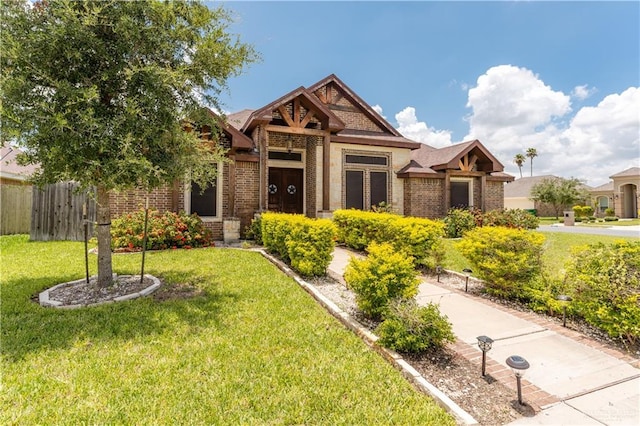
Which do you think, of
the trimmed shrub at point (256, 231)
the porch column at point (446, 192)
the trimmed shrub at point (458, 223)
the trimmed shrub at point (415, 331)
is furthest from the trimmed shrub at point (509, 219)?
the trimmed shrub at point (415, 331)

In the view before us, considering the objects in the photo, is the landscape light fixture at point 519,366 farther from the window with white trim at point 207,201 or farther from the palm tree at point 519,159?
the palm tree at point 519,159

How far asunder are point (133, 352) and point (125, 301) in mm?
1927

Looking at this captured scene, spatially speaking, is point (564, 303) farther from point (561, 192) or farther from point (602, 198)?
point (602, 198)

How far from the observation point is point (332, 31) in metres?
11.3

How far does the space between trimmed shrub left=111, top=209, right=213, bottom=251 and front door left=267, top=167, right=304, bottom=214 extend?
3854mm

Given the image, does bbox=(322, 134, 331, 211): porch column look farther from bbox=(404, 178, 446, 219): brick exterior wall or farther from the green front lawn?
the green front lawn

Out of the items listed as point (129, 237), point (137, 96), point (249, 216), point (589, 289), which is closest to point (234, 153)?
point (249, 216)

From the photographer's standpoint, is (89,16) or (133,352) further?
(89,16)

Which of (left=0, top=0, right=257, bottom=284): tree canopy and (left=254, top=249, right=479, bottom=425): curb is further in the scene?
→ (left=0, top=0, right=257, bottom=284): tree canopy

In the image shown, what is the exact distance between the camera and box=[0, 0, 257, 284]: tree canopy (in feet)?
14.4

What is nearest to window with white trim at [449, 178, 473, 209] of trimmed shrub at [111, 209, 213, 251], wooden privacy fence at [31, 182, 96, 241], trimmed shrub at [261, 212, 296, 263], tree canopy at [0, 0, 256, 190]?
trimmed shrub at [261, 212, 296, 263]

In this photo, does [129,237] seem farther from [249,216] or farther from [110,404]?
[110,404]

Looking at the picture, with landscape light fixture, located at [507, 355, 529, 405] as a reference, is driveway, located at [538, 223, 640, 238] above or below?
above

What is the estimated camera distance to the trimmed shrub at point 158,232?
920cm
